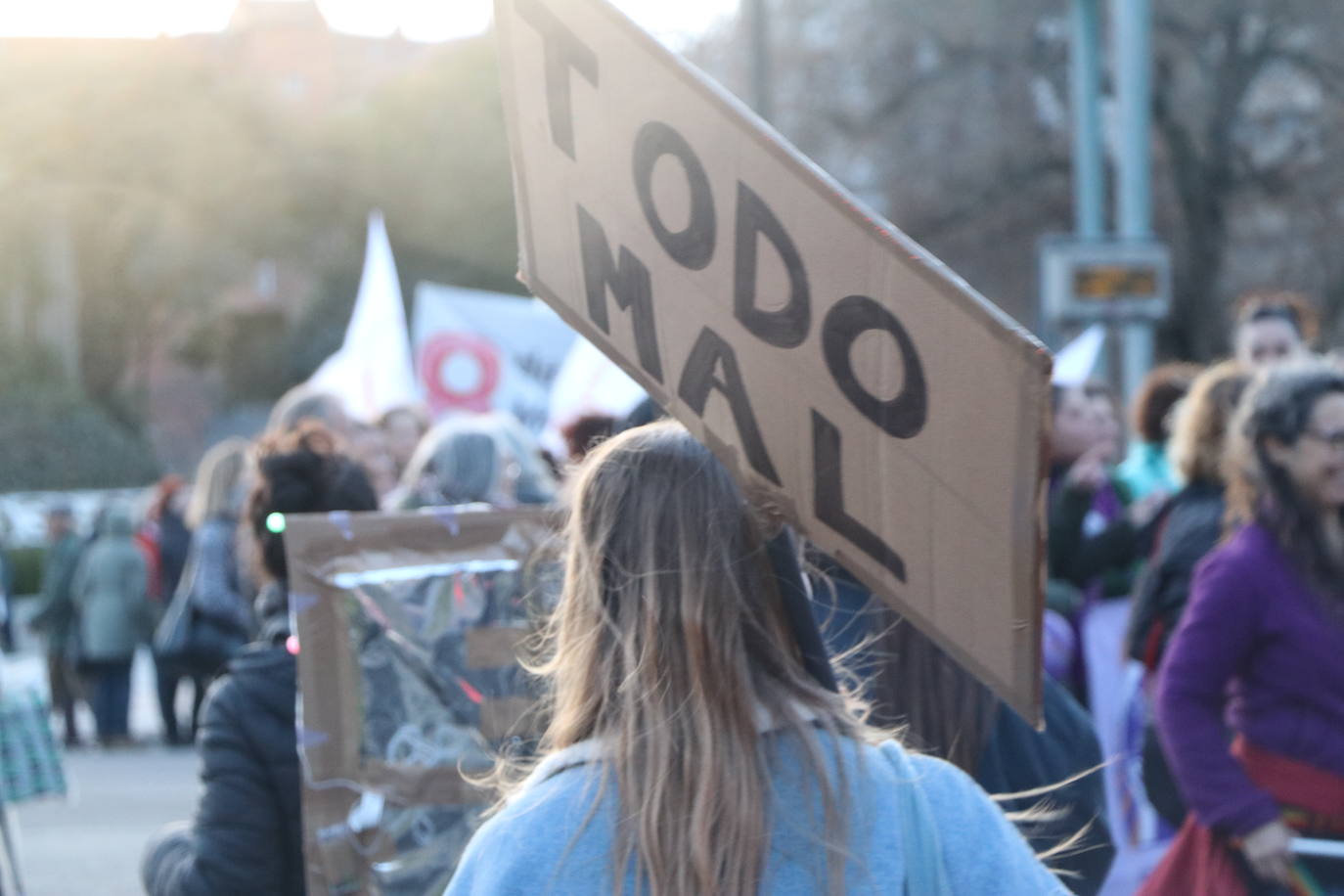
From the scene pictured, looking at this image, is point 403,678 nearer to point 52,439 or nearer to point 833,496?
point 833,496

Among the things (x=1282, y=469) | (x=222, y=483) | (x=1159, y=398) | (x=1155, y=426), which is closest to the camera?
(x=1282, y=469)

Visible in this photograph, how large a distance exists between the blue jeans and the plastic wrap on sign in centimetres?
929

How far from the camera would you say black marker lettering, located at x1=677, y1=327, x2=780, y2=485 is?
5.40 feet

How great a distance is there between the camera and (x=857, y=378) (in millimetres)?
1575

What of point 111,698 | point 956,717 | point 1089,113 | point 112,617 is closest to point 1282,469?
point 956,717

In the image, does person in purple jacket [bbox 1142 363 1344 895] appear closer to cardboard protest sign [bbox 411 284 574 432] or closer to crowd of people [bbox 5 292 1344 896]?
crowd of people [bbox 5 292 1344 896]

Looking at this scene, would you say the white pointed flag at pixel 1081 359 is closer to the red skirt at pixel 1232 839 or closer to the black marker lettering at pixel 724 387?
the red skirt at pixel 1232 839

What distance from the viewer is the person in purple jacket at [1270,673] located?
310 cm

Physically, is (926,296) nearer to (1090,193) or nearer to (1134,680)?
(1134,680)

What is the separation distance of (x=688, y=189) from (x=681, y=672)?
467mm

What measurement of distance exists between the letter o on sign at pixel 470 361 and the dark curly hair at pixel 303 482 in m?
5.85

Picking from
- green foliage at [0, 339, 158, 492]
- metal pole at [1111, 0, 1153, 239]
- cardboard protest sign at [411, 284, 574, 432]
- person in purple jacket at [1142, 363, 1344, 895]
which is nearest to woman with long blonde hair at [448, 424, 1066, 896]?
person in purple jacket at [1142, 363, 1344, 895]

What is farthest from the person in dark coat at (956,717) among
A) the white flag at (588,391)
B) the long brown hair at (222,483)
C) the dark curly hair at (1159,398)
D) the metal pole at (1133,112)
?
the metal pole at (1133,112)

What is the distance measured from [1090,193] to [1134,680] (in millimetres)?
8269
